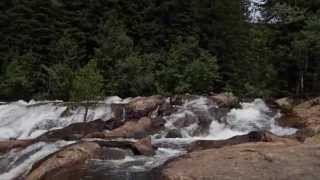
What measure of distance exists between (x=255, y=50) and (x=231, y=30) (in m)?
2.62

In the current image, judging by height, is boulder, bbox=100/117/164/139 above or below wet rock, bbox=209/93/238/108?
below

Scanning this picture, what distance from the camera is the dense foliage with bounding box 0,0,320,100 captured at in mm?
39375

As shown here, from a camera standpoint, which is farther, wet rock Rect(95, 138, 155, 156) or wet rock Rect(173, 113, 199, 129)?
wet rock Rect(173, 113, 199, 129)

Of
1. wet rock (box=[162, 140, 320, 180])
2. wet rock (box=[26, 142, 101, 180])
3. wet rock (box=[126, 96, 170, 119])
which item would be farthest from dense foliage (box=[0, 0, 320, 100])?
wet rock (box=[162, 140, 320, 180])

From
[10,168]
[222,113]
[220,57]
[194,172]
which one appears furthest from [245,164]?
[220,57]

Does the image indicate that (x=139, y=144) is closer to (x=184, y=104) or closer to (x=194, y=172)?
(x=194, y=172)

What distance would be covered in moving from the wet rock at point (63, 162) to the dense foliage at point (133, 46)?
64.0 ft

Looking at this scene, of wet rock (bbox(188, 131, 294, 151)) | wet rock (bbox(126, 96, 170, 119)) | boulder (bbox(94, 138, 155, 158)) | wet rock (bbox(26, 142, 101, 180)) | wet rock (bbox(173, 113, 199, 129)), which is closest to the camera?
wet rock (bbox(26, 142, 101, 180))

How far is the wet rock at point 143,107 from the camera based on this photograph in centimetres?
2663

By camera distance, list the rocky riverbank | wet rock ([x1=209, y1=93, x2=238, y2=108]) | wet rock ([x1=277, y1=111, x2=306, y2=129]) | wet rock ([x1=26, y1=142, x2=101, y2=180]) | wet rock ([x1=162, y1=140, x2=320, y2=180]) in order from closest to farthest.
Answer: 1. wet rock ([x1=162, y1=140, x2=320, y2=180])
2. the rocky riverbank
3. wet rock ([x1=26, y1=142, x2=101, y2=180])
4. wet rock ([x1=277, y1=111, x2=306, y2=129])
5. wet rock ([x1=209, y1=93, x2=238, y2=108])

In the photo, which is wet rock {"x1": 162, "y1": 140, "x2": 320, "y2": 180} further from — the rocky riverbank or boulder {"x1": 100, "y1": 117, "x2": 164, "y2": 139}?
boulder {"x1": 100, "y1": 117, "x2": 164, "y2": 139}

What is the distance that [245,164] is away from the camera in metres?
13.5

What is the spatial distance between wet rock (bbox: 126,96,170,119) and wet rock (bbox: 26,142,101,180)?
959 cm

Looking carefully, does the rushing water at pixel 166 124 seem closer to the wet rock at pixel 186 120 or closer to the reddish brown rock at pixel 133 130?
the wet rock at pixel 186 120
